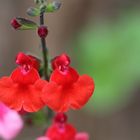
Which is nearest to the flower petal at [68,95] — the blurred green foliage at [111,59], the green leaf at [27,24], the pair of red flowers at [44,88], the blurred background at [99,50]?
the pair of red flowers at [44,88]

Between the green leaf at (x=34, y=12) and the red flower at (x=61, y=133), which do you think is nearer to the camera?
the green leaf at (x=34, y=12)

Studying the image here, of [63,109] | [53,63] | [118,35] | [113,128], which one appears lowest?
[113,128]

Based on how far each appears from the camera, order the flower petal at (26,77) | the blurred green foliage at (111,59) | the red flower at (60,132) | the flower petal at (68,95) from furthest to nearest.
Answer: the blurred green foliage at (111,59), the red flower at (60,132), the flower petal at (26,77), the flower petal at (68,95)

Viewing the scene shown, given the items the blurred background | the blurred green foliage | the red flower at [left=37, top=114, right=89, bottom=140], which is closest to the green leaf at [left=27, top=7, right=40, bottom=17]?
the red flower at [left=37, top=114, right=89, bottom=140]

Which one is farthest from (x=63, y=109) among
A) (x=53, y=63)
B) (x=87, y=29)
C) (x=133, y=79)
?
(x=87, y=29)

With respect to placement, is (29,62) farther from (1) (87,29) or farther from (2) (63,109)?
(1) (87,29)

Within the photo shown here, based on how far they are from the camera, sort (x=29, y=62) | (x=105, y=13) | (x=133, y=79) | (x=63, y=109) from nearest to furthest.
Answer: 1. (x=63, y=109)
2. (x=29, y=62)
3. (x=133, y=79)
4. (x=105, y=13)

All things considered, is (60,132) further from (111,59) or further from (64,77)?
(111,59)

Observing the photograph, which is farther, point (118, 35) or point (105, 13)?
point (105, 13)

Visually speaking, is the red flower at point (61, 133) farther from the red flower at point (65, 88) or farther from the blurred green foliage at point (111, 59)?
the blurred green foliage at point (111, 59)

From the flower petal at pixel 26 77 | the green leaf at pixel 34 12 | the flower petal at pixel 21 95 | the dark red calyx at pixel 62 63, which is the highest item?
the green leaf at pixel 34 12
